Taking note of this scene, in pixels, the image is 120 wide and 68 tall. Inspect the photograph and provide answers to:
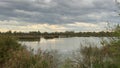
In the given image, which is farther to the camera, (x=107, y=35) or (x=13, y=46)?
(x=13, y=46)

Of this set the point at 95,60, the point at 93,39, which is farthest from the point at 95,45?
the point at 95,60

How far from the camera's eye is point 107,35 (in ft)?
49.8

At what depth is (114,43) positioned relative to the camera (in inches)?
565

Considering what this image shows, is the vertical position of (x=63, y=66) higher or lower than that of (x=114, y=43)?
lower

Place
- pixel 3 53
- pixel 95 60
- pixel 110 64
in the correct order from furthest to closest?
pixel 3 53, pixel 95 60, pixel 110 64

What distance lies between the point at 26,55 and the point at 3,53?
5192 millimetres

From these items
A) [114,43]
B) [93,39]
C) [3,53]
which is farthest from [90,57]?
[3,53]

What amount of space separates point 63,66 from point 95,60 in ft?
6.29

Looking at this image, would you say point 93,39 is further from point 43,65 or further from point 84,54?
point 43,65

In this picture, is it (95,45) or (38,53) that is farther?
(95,45)

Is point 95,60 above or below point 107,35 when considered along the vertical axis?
below

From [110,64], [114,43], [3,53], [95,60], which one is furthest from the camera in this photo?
[3,53]

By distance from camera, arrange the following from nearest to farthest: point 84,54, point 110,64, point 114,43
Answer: point 114,43
point 110,64
point 84,54

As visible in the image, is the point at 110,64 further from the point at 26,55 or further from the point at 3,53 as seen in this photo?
the point at 3,53
